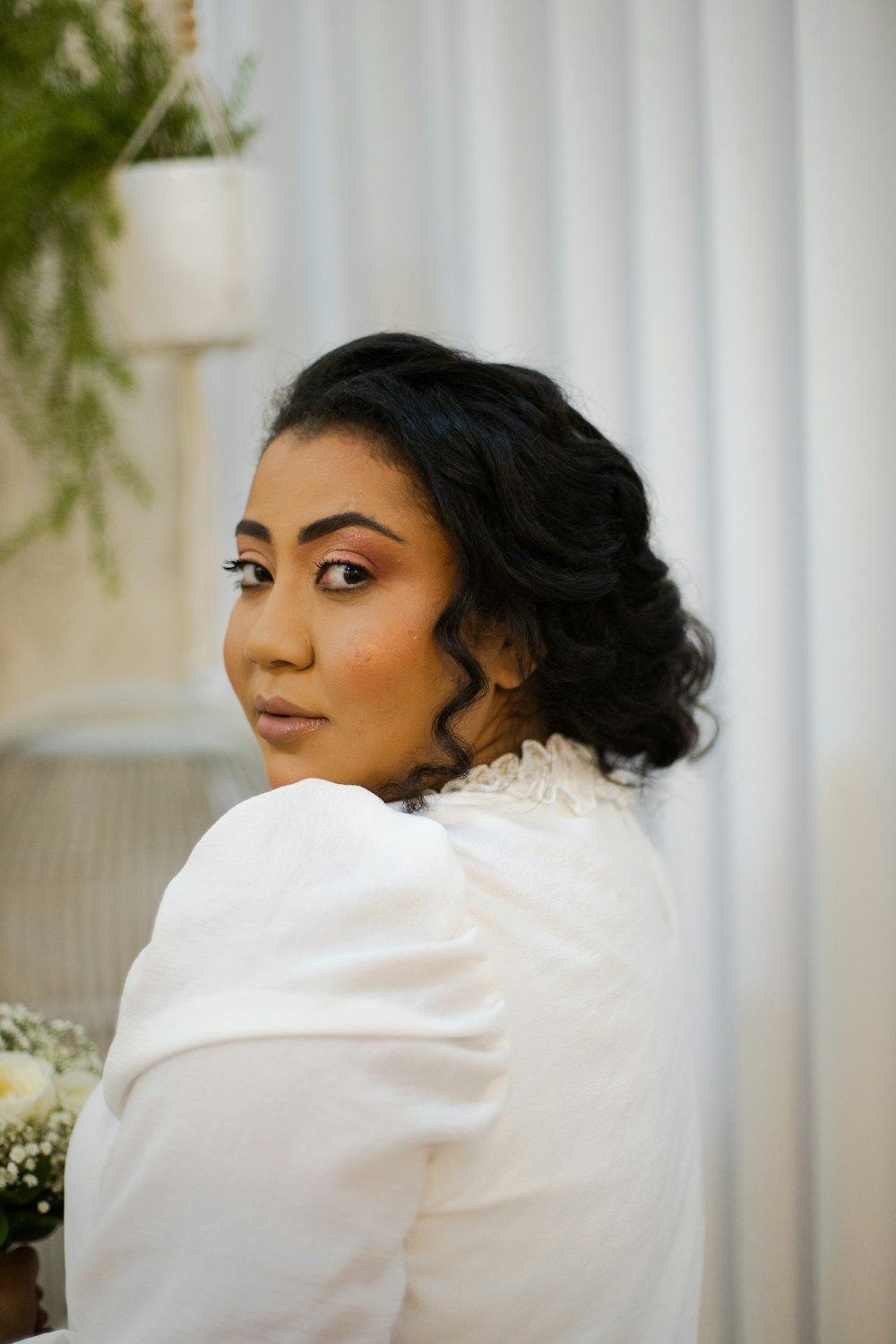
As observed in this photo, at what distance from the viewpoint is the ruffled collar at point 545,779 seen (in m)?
0.89

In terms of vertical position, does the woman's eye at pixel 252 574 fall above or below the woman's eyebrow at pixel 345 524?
below

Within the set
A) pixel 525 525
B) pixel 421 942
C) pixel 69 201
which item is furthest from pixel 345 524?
pixel 69 201

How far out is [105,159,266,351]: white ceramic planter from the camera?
1599 mm

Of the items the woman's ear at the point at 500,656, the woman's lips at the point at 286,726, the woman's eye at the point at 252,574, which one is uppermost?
the woman's eye at the point at 252,574

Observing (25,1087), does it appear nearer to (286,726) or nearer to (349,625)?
(286,726)

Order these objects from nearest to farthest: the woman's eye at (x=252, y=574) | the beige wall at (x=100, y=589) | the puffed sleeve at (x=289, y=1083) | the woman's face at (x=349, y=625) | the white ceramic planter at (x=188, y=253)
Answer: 1. the puffed sleeve at (x=289, y=1083)
2. the woman's face at (x=349, y=625)
3. the woman's eye at (x=252, y=574)
4. the white ceramic planter at (x=188, y=253)
5. the beige wall at (x=100, y=589)

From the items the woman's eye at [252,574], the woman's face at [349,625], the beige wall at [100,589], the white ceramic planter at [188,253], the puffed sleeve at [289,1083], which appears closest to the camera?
the puffed sleeve at [289,1083]

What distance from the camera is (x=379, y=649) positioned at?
34.4 inches

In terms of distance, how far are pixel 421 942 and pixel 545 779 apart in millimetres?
298

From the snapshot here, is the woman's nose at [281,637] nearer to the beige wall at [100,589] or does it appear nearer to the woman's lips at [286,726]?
the woman's lips at [286,726]

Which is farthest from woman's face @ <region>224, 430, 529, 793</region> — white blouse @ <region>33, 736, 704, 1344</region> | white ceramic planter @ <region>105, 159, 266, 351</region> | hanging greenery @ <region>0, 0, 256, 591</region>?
hanging greenery @ <region>0, 0, 256, 591</region>

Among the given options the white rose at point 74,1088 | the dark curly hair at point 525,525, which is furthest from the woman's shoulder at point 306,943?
the white rose at point 74,1088

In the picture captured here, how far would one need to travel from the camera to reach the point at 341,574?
35.5 inches

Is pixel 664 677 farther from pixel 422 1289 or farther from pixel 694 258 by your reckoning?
pixel 694 258
